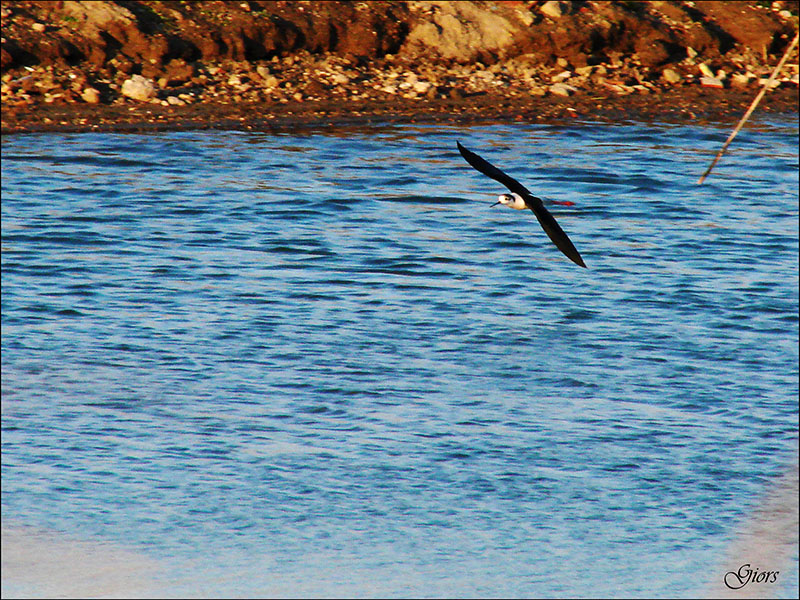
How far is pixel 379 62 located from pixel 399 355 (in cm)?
616

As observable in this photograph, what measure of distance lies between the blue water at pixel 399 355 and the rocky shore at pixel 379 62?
0.38m

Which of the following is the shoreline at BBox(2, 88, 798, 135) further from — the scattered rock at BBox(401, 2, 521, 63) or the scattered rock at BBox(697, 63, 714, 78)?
the scattered rock at BBox(401, 2, 521, 63)

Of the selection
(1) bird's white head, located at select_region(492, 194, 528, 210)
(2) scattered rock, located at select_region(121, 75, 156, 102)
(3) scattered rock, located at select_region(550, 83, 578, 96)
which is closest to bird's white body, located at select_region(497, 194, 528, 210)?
(1) bird's white head, located at select_region(492, 194, 528, 210)

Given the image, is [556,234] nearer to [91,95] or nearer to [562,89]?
[91,95]

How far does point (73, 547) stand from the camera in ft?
19.2

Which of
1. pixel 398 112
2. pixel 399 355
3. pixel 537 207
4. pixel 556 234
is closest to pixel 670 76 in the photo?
pixel 398 112

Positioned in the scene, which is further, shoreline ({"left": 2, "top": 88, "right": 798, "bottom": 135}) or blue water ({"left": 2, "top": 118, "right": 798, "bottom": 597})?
shoreline ({"left": 2, "top": 88, "right": 798, "bottom": 135})

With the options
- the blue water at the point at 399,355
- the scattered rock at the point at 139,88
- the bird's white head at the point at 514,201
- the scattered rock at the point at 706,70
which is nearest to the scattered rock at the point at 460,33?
the blue water at the point at 399,355

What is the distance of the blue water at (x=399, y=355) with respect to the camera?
605cm

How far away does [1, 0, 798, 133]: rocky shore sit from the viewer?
1298 cm

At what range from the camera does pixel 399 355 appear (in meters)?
8.50

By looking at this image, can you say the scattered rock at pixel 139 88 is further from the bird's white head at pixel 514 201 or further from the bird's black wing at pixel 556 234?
the bird's black wing at pixel 556 234

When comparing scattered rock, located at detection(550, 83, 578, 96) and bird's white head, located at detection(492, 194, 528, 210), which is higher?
bird's white head, located at detection(492, 194, 528, 210)

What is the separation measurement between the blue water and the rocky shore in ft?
1.24
